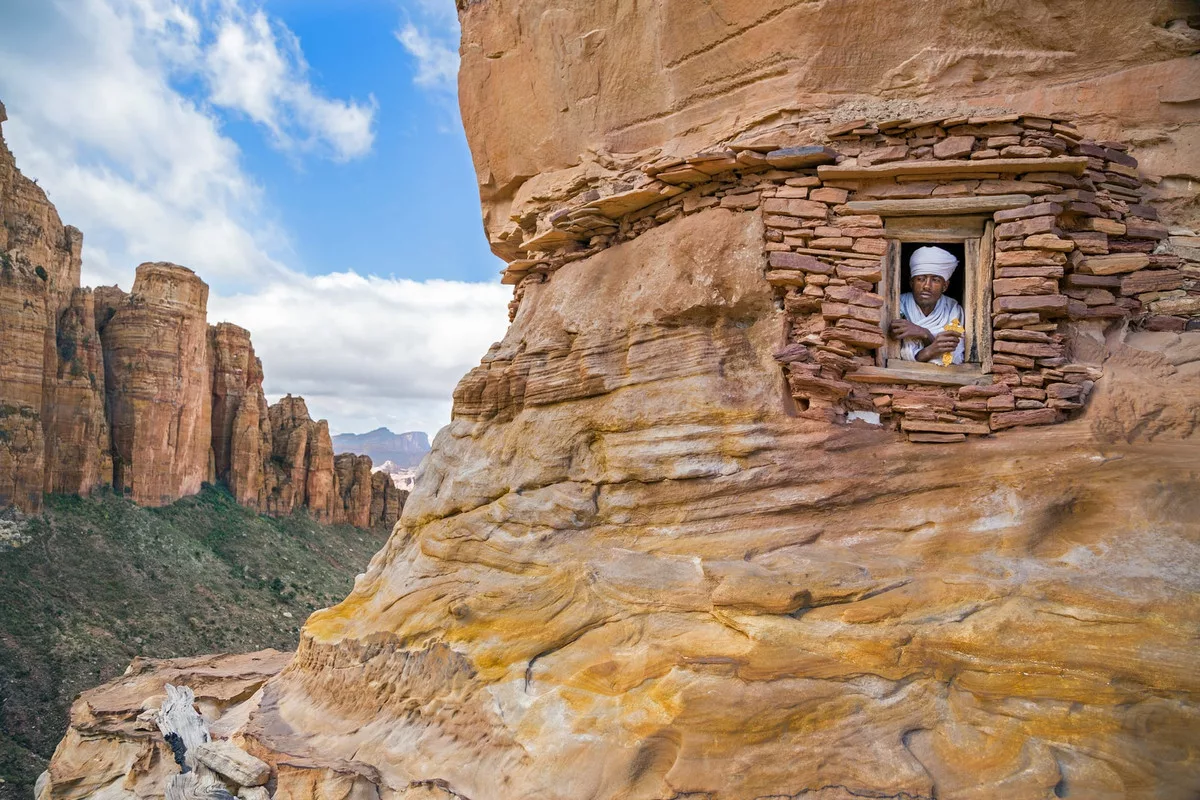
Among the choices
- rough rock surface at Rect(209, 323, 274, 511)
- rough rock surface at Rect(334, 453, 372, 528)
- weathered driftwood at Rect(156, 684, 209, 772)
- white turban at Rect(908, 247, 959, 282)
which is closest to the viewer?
white turban at Rect(908, 247, 959, 282)

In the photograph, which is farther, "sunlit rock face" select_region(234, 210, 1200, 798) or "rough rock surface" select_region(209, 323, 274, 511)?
"rough rock surface" select_region(209, 323, 274, 511)

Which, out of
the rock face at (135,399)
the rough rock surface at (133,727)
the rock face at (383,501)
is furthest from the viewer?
the rock face at (383,501)

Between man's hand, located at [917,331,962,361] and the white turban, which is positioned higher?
the white turban

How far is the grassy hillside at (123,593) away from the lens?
23.3 metres

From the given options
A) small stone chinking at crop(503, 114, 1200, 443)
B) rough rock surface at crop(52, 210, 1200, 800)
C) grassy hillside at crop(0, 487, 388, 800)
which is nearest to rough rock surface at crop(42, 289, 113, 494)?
grassy hillside at crop(0, 487, 388, 800)

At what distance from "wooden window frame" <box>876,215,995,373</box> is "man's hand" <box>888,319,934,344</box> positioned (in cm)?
6

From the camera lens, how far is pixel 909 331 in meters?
7.02

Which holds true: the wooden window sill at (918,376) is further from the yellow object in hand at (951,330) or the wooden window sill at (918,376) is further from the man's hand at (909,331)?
the man's hand at (909,331)

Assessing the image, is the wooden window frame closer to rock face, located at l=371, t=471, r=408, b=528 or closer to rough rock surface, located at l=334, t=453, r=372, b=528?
rough rock surface, located at l=334, t=453, r=372, b=528

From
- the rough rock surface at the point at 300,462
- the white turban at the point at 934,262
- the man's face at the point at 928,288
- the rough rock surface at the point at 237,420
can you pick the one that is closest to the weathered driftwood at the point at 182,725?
the man's face at the point at 928,288

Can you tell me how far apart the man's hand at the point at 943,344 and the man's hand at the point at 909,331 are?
98mm

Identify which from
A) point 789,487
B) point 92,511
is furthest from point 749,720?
point 92,511

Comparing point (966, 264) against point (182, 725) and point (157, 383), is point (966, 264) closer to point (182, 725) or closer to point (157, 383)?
point (182, 725)

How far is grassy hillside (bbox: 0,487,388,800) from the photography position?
2327cm
